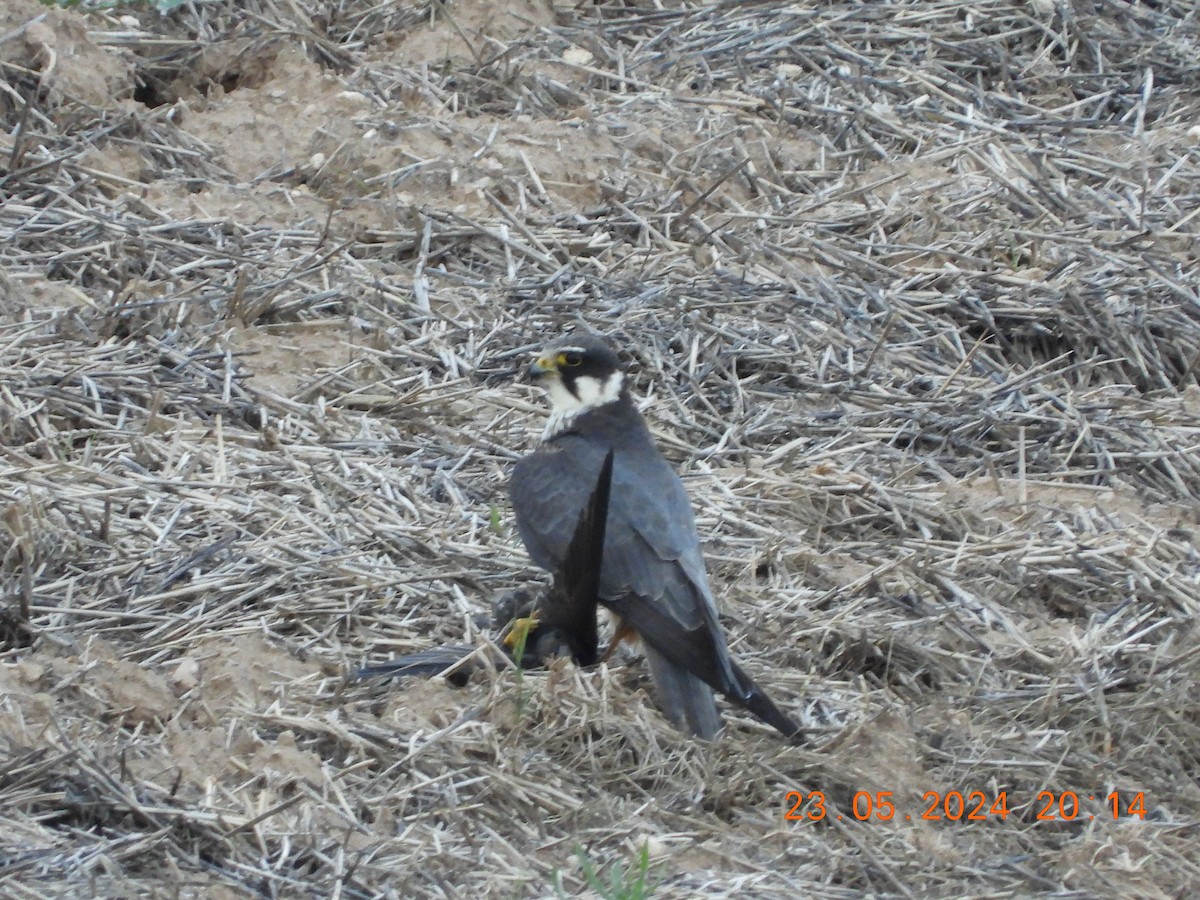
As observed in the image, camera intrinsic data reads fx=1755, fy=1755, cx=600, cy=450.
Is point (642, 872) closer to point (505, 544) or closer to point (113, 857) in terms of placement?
point (113, 857)

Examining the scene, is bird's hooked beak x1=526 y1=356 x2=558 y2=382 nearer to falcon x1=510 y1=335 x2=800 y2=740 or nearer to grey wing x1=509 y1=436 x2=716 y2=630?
falcon x1=510 y1=335 x2=800 y2=740

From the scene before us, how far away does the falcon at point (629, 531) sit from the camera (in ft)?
14.9

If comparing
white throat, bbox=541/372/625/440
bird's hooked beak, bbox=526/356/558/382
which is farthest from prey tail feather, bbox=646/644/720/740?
bird's hooked beak, bbox=526/356/558/382

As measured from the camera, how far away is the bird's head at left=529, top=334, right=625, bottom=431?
18.3ft

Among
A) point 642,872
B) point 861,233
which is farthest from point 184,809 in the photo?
point 861,233

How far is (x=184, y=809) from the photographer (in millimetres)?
3787

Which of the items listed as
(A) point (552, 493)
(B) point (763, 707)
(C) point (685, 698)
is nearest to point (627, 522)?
(A) point (552, 493)

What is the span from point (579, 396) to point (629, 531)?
0.82 metres

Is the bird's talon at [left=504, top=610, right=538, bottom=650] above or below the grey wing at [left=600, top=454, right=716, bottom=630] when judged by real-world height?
below

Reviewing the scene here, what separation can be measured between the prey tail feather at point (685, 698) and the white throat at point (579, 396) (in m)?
1.10

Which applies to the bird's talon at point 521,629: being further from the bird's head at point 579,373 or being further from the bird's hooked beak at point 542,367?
the bird's hooked beak at point 542,367

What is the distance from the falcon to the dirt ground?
0.16m

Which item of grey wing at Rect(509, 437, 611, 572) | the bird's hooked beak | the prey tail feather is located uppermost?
the bird's hooked beak

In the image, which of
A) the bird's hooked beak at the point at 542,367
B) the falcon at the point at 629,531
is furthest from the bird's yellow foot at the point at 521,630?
the bird's hooked beak at the point at 542,367
